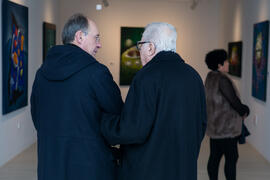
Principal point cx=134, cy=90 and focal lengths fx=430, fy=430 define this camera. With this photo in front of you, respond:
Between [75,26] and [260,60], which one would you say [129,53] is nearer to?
[260,60]

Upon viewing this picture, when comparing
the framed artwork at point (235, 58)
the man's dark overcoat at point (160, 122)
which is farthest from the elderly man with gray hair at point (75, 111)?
the framed artwork at point (235, 58)

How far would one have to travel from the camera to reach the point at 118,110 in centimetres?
255

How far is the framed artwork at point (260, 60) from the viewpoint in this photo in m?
7.22

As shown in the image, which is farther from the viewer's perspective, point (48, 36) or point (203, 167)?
point (48, 36)

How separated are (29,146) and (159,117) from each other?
6086 mm

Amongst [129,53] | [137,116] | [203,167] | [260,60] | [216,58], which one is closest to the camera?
[137,116]

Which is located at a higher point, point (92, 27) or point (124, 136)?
point (92, 27)

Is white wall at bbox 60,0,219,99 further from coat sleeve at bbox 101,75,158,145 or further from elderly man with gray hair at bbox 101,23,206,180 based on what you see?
coat sleeve at bbox 101,75,158,145

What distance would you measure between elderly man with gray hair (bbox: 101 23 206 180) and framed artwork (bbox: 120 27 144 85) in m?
8.27

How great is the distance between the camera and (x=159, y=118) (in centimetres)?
237

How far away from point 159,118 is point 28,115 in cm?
596

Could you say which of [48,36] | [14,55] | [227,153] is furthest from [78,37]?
[48,36]

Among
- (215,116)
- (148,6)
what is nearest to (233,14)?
(148,6)

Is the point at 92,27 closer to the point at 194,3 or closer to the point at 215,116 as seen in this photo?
the point at 215,116
